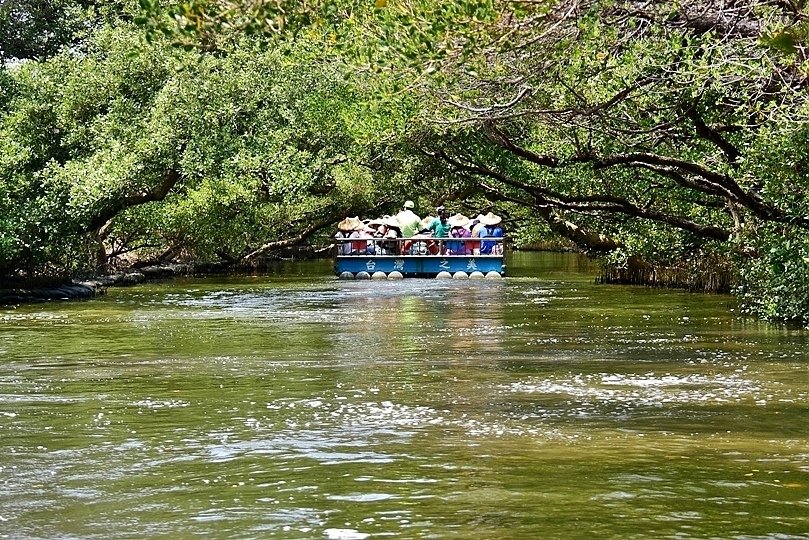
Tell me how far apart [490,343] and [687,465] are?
8.05m

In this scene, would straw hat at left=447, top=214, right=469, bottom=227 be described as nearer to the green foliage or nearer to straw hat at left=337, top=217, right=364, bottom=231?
straw hat at left=337, top=217, right=364, bottom=231

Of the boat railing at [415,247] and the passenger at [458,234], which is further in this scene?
the passenger at [458,234]

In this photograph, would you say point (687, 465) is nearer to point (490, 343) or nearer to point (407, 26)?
point (407, 26)

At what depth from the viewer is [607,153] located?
22.1 meters

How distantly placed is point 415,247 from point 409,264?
1.56 feet

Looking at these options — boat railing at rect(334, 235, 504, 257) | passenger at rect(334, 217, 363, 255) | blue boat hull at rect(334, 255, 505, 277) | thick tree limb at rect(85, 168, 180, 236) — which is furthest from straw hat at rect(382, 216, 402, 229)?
thick tree limb at rect(85, 168, 180, 236)

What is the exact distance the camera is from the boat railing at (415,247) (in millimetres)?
34875

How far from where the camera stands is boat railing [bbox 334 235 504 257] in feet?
114

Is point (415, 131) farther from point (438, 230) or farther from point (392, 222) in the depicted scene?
point (438, 230)

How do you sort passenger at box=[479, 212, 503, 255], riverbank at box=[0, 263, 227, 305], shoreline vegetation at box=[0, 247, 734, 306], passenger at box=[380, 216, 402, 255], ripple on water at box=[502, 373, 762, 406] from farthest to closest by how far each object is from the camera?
passenger at box=[380, 216, 402, 255]
passenger at box=[479, 212, 503, 255]
shoreline vegetation at box=[0, 247, 734, 306]
riverbank at box=[0, 263, 227, 305]
ripple on water at box=[502, 373, 762, 406]

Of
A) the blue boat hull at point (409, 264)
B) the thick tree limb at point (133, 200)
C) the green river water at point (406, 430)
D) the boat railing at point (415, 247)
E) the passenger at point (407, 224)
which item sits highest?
the thick tree limb at point (133, 200)

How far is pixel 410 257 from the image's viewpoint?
3500cm

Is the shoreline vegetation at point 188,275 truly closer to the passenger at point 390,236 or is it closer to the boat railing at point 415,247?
the boat railing at point 415,247

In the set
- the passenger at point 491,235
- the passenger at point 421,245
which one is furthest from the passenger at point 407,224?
the passenger at point 491,235
